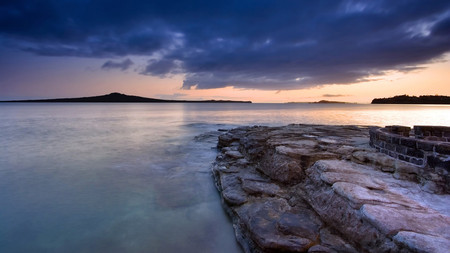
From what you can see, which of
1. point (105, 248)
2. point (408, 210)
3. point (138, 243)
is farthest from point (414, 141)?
point (105, 248)

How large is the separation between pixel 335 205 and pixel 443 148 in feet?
7.61

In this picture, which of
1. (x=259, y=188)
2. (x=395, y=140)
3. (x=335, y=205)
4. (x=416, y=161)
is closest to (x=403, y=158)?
(x=416, y=161)

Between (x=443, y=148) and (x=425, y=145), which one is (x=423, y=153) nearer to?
(x=425, y=145)

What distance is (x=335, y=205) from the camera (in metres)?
4.30

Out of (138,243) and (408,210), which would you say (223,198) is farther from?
(408,210)

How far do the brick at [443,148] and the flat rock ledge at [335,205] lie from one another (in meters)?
0.55

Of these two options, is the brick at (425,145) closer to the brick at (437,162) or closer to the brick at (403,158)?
the brick at (437,162)

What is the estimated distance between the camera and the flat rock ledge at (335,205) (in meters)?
3.30

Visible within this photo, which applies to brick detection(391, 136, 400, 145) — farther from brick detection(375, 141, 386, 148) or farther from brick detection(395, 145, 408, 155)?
brick detection(375, 141, 386, 148)

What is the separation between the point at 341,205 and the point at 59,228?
5863 millimetres

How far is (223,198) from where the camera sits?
662 cm

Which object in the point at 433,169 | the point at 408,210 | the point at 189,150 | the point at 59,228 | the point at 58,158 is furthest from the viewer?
the point at 189,150

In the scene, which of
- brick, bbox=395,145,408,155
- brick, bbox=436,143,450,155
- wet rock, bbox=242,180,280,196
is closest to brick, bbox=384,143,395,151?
brick, bbox=395,145,408,155

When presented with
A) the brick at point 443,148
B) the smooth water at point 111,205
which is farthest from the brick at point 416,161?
the smooth water at point 111,205
